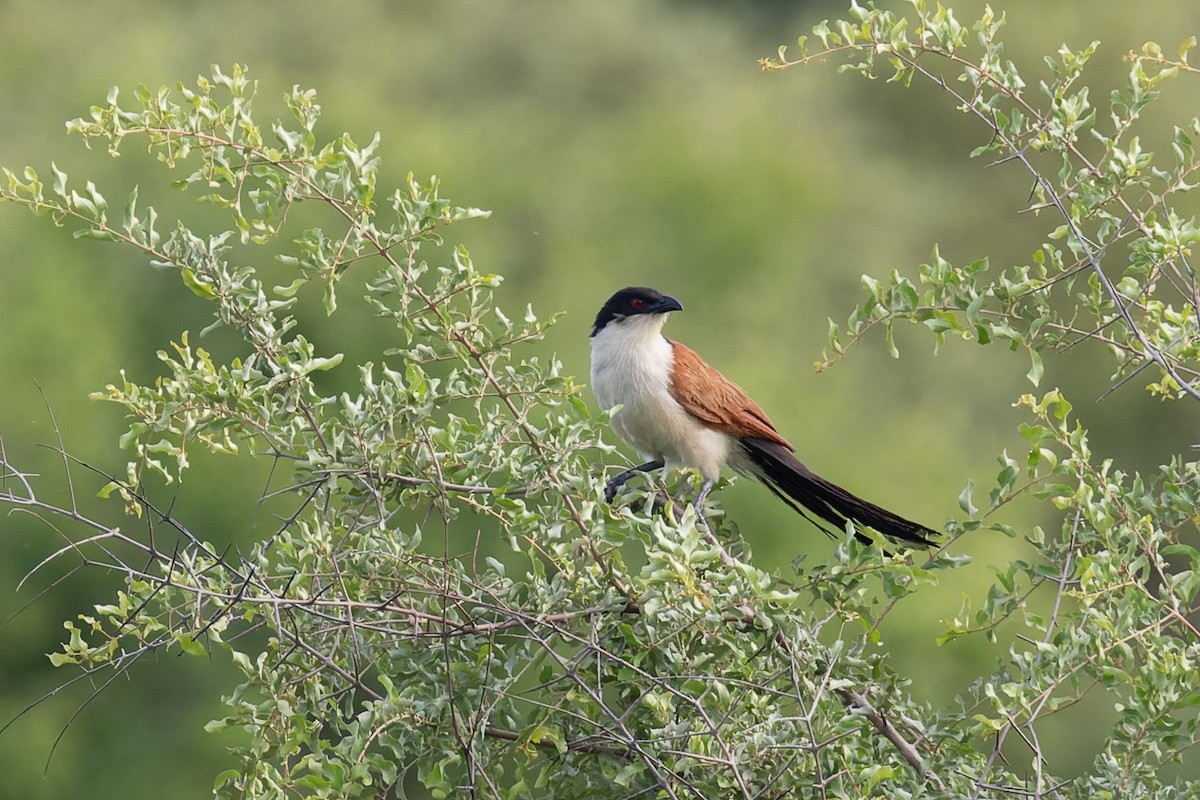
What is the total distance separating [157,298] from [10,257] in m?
1.26

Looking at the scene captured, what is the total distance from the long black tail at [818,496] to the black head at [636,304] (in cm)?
40

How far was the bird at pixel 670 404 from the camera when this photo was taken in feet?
12.5

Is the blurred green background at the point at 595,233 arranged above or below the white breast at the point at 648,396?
above

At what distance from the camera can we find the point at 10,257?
42.4 feet

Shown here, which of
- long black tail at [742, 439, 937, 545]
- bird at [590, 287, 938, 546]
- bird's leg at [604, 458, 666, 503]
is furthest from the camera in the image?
bird at [590, 287, 938, 546]

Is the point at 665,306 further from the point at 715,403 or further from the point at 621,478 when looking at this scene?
the point at 621,478

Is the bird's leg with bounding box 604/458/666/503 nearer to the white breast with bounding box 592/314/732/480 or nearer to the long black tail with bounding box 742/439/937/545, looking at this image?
the white breast with bounding box 592/314/732/480

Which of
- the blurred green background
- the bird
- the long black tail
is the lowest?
the long black tail

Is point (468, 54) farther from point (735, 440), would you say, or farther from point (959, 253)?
point (735, 440)

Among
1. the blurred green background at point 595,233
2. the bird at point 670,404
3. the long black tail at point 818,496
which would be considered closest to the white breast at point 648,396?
the bird at point 670,404

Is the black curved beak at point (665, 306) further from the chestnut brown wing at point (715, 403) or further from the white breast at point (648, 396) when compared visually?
the chestnut brown wing at point (715, 403)

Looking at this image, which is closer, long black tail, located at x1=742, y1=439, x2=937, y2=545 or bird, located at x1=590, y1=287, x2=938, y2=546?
long black tail, located at x1=742, y1=439, x2=937, y2=545

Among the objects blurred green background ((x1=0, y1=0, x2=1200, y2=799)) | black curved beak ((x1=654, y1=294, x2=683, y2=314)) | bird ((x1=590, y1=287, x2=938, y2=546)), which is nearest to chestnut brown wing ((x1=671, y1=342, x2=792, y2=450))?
bird ((x1=590, y1=287, x2=938, y2=546))

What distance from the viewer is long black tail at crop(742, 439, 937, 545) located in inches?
127
